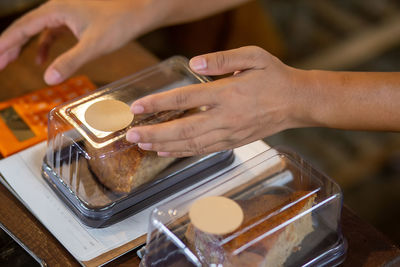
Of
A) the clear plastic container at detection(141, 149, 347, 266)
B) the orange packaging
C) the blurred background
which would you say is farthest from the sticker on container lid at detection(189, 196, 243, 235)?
the blurred background

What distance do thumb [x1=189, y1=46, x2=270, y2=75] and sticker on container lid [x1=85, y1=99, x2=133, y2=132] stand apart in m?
0.17

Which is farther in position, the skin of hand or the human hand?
the skin of hand

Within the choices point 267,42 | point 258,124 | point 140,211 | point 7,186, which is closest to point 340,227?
point 258,124

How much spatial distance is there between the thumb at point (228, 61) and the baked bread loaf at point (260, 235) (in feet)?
0.71

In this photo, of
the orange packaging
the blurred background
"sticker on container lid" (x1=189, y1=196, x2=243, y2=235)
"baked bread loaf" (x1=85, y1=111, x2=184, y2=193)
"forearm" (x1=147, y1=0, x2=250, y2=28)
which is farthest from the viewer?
the blurred background

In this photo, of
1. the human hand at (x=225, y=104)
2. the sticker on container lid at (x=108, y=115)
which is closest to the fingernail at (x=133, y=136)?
the human hand at (x=225, y=104)

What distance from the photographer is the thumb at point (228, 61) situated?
833mm

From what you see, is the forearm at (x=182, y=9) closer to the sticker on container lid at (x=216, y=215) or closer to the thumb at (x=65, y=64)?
the thumb at (x=65, y=64)

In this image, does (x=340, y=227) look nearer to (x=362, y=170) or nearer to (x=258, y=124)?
(x=258, y=124)

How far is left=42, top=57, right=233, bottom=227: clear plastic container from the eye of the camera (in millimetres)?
896

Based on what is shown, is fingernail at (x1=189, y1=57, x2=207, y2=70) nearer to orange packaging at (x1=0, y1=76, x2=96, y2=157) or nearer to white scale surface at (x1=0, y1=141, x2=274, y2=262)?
white scale surface at (x1=0, y1=141, x2=274, y2=262)

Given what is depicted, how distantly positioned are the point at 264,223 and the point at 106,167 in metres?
0.29

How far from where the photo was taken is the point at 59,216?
92 centimetres

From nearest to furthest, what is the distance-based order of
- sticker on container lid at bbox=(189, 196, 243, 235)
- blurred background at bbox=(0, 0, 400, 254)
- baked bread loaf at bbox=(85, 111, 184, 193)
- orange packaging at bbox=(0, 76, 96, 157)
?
sticker on container lid at bbox=(189, 196, 243, 235)
baked bread loaf at bbox=(85, 111, 184, 193)
orange packaging at bbox=(0, 76, 96, 157)
blurred background at bbox=(0, 0, 400, 254)
